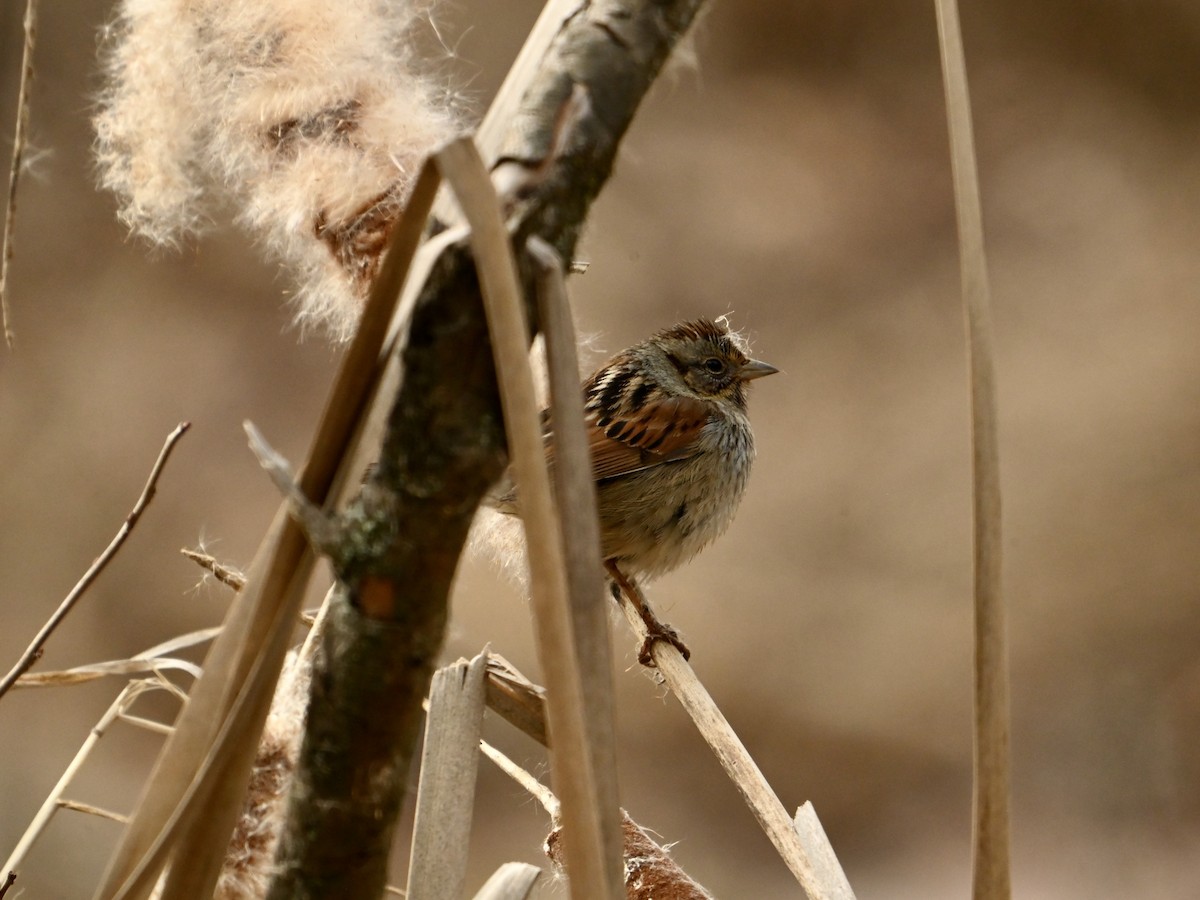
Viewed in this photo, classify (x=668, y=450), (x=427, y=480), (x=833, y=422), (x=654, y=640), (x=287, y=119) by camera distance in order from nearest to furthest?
(x=427, y=480) → (x=287, y=119) → (x=654, y=640) → (x=668, y=450) → (x=833, y=422)

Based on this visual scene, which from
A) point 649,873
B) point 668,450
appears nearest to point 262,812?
point 649,873

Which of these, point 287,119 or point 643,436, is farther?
point 643,436

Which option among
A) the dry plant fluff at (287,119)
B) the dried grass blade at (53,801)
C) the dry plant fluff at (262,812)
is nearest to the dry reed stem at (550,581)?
the dry plant fluff at (262,812)

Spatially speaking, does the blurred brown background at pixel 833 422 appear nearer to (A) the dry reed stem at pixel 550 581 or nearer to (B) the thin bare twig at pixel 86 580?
(B) the thin bare twig at pixel 86 580

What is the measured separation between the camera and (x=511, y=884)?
112 centimetres

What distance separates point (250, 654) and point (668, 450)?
211cm

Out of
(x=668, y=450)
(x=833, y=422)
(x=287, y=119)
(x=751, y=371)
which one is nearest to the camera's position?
(x=287, y=119)

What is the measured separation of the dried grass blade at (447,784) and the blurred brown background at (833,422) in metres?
4.08

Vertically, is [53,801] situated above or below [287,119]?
below

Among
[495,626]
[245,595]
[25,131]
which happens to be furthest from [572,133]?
[495,626]

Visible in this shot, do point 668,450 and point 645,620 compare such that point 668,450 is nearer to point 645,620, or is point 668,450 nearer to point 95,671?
point 645,620

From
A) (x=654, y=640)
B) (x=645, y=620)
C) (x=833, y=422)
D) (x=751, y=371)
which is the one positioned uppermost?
(x=833, y=422)

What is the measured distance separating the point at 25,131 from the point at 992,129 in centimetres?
568

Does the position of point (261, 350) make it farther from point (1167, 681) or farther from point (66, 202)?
point (1167, 681)
